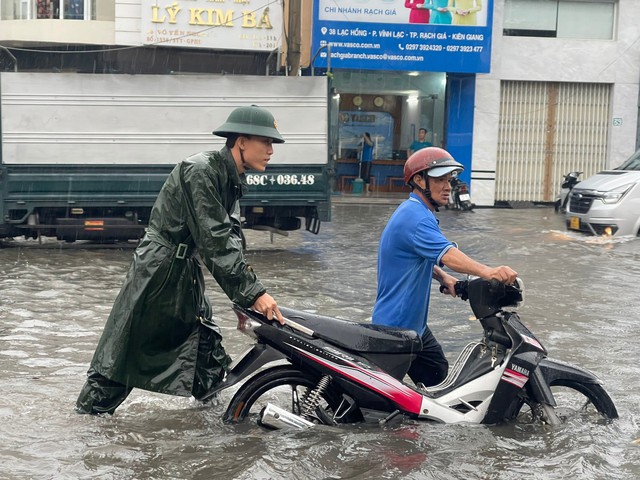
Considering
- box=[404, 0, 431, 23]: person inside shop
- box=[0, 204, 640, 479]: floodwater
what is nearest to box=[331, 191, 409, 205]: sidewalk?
box=[404, 0, 431, 23]: person inside shop

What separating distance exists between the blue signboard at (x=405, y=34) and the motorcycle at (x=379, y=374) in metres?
16.9

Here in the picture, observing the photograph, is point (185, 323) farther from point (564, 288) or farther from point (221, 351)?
point (564, 288)

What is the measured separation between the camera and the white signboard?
20.3m

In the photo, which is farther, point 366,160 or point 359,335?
point 366,160

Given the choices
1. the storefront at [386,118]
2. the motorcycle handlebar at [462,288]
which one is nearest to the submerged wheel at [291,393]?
the motorcycle handlebar at [462,288]

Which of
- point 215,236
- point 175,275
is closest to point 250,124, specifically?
point 215,236

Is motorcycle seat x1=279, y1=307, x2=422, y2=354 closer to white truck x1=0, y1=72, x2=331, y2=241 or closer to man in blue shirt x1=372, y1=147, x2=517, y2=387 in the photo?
man in blue shirt x1=372, y1=147, x2=517, y2=387

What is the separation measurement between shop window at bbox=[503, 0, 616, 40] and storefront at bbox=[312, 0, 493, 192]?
1210 millimetres

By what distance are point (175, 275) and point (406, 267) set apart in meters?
1.24

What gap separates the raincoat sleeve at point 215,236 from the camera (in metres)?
4.84

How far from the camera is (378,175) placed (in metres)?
24.5

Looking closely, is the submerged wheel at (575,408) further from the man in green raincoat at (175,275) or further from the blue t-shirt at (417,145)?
the blue t-shirt at (417,145)

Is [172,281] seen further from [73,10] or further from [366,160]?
[366,160]

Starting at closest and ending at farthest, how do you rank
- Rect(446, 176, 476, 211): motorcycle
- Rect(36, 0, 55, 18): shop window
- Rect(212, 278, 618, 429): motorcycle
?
1. Rect(212, 278, 618, 429): motorcycle
2. Rect(36, 0, 55, 18): shop window
3. Rect(446, 176, 476, 211): motorcycle
